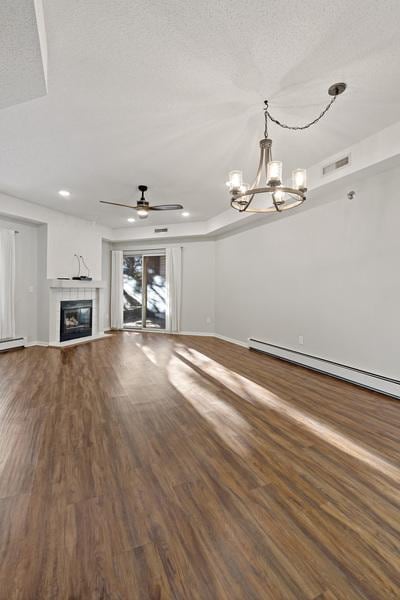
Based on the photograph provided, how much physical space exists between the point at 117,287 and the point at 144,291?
0.80m

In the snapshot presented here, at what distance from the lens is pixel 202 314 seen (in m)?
7.26

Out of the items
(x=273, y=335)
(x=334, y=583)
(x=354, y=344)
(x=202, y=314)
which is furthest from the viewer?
(x=202, y=314)

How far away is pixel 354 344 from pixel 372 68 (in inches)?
119

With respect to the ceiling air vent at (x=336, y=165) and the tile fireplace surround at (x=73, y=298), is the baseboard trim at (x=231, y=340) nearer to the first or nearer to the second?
the tile fireplace surround at (x=73, y=298)

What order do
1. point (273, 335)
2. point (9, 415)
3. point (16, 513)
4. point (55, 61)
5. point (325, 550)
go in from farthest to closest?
point (273, 335) → point (9, 415) → point (55, 61) → point (16, 513) → point (325, 550)

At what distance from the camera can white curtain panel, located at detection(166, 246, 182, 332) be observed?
7.33m

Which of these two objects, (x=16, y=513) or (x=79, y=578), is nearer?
(x=79, y=578)

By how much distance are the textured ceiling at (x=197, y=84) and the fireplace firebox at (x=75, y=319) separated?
10.1ft

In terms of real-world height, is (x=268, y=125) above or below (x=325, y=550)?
above

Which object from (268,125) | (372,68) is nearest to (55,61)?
(268,125)

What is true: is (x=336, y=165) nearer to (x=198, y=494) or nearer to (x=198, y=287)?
(x=198, y=494)

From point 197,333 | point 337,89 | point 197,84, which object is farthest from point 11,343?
point 337,89

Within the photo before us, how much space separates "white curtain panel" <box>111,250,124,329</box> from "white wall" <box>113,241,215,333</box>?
6.30 feet

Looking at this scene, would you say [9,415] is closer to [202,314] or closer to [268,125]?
[268,125]
